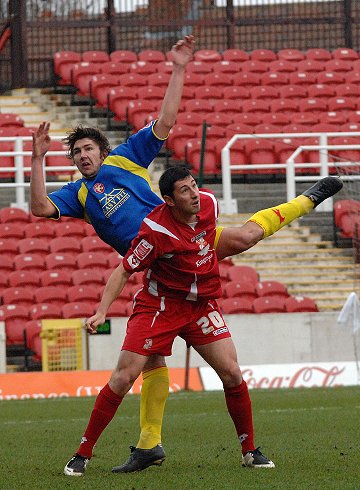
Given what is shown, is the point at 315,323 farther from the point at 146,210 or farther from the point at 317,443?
the point at 146,210

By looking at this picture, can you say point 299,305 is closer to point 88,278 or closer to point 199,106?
point 88,278

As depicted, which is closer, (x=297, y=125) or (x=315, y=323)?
(x=315, y=323)

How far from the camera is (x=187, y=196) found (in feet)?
25.8

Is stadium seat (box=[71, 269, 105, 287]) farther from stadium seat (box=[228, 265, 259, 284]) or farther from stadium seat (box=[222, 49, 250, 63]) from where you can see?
stadium seat (box=[222, 49, 250, 63])

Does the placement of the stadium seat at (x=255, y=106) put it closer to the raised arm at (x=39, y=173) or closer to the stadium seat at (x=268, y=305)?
the stadium seat at (x=268, y=305)

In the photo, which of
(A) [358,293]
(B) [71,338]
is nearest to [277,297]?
(A) [358,293]

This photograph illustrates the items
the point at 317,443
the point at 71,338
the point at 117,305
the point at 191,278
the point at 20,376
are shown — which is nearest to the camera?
the point at 191,278

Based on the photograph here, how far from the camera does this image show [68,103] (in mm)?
29141

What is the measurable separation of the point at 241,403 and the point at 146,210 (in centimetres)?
134

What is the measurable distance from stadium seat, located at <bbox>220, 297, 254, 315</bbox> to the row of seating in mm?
2712

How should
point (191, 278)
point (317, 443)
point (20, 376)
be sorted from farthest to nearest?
point (20, 376) < point (317, 443) < point (191, 278)

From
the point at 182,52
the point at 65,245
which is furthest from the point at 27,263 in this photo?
the point at 182,52

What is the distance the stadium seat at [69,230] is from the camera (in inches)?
913

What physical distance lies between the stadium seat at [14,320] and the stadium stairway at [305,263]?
14.4 feet
